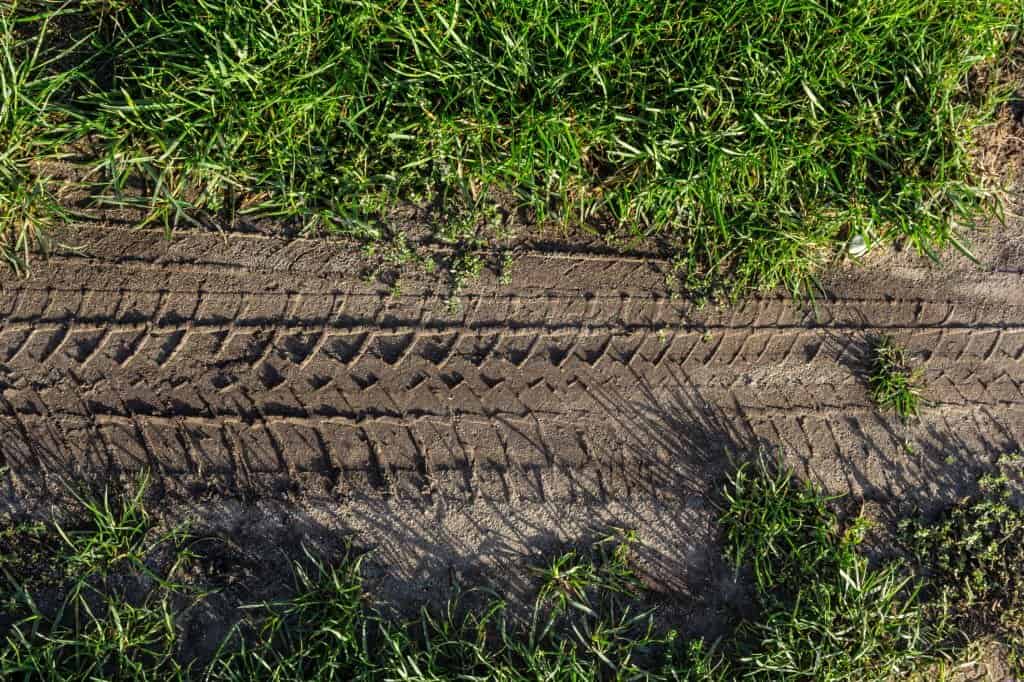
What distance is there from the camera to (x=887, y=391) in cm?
283

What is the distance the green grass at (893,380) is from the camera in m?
2.82

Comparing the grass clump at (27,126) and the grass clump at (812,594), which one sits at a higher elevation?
the grass clump at (27,126)

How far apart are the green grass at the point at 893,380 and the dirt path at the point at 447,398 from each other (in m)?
0.06

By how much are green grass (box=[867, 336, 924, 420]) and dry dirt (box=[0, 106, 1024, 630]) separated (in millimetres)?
52

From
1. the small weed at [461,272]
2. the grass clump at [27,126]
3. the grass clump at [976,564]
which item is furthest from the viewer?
the grass clump at [976,564]

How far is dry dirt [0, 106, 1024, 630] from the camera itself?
253cm

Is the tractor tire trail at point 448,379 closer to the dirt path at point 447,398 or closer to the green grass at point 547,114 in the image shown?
the dirt path at point 447,398

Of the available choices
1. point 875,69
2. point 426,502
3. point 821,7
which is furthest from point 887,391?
point 426,502

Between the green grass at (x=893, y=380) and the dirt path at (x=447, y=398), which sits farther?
the green grass at (x=893, y=380)

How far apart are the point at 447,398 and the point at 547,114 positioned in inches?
46.2

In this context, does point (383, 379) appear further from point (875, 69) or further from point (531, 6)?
point (875, 69)

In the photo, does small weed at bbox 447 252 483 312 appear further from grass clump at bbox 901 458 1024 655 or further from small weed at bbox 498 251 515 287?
grass clump at bbox 901 458 1024 655

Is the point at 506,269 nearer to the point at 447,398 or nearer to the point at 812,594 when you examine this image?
the point at 447,398

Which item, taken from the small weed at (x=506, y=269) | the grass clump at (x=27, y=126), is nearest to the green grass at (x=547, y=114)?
the grass clump at (x=27, y=126)
